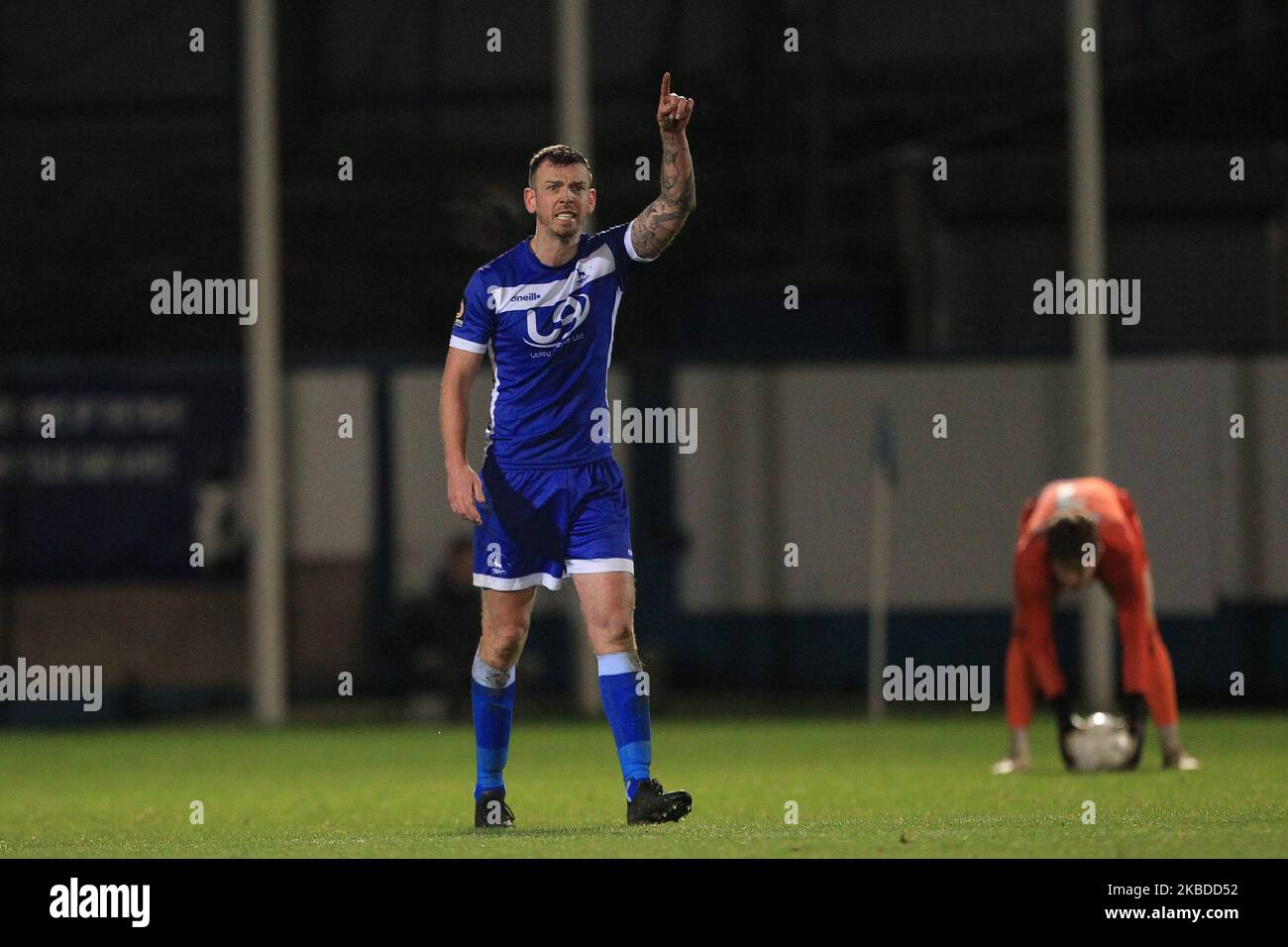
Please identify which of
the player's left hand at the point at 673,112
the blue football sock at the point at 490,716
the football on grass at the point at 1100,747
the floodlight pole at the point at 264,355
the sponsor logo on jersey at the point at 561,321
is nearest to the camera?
the player's left hand at the point at 673,112

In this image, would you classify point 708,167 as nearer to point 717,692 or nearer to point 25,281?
point 25,281

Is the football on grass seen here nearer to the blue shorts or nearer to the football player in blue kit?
the football player in blue kit

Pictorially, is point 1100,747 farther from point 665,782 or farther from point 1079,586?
point 665,782

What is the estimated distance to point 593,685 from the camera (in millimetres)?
19062

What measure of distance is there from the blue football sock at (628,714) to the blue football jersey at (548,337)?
30.7 inches

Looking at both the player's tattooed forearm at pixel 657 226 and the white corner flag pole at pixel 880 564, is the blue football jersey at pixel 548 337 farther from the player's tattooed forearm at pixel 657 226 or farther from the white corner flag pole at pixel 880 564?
the white corner flag pole at pixel 880 564

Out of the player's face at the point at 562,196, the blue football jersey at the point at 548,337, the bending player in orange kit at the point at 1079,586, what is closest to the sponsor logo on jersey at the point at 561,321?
the blue football jersey at the point at 548,337

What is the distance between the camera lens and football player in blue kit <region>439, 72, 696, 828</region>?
902 centimetres

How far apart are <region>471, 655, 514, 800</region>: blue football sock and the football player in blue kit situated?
0.18m

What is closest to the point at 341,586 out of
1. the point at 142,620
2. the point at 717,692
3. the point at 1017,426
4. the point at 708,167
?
the point at 142,620

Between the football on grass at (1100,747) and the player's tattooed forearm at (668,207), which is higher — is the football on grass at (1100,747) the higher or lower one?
the lower one

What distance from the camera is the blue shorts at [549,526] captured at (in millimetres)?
9117
